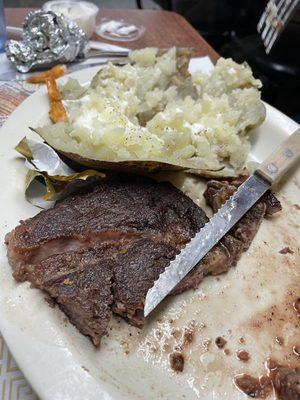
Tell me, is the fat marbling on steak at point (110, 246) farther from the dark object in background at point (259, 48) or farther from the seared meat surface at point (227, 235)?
the dark object in background at point (259, 48)

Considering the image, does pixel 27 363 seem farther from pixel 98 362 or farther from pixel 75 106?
pixel 75 106

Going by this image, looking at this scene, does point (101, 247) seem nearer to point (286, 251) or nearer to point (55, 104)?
point (286, 251)

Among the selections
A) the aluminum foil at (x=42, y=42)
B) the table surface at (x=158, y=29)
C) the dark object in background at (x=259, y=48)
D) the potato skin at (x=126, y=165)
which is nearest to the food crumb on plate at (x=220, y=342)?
the potato skin at (x=126, y=165)

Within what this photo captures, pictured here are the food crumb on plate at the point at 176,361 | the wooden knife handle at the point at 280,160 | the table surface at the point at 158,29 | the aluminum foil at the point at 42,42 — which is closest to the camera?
the food crumb on plate at the point at 176,361

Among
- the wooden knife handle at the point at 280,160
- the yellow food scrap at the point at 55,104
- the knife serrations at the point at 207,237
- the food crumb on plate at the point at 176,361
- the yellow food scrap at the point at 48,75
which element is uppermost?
the wooden knife handle at the point at 280,160

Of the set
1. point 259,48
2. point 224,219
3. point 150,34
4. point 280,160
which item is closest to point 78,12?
point 150,34

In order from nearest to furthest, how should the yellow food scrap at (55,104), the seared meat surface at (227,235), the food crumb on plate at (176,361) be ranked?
the food crumb on plate at (176,361) → the seared meat surface at (227,235) → the yellow food scrap at (55,104)
